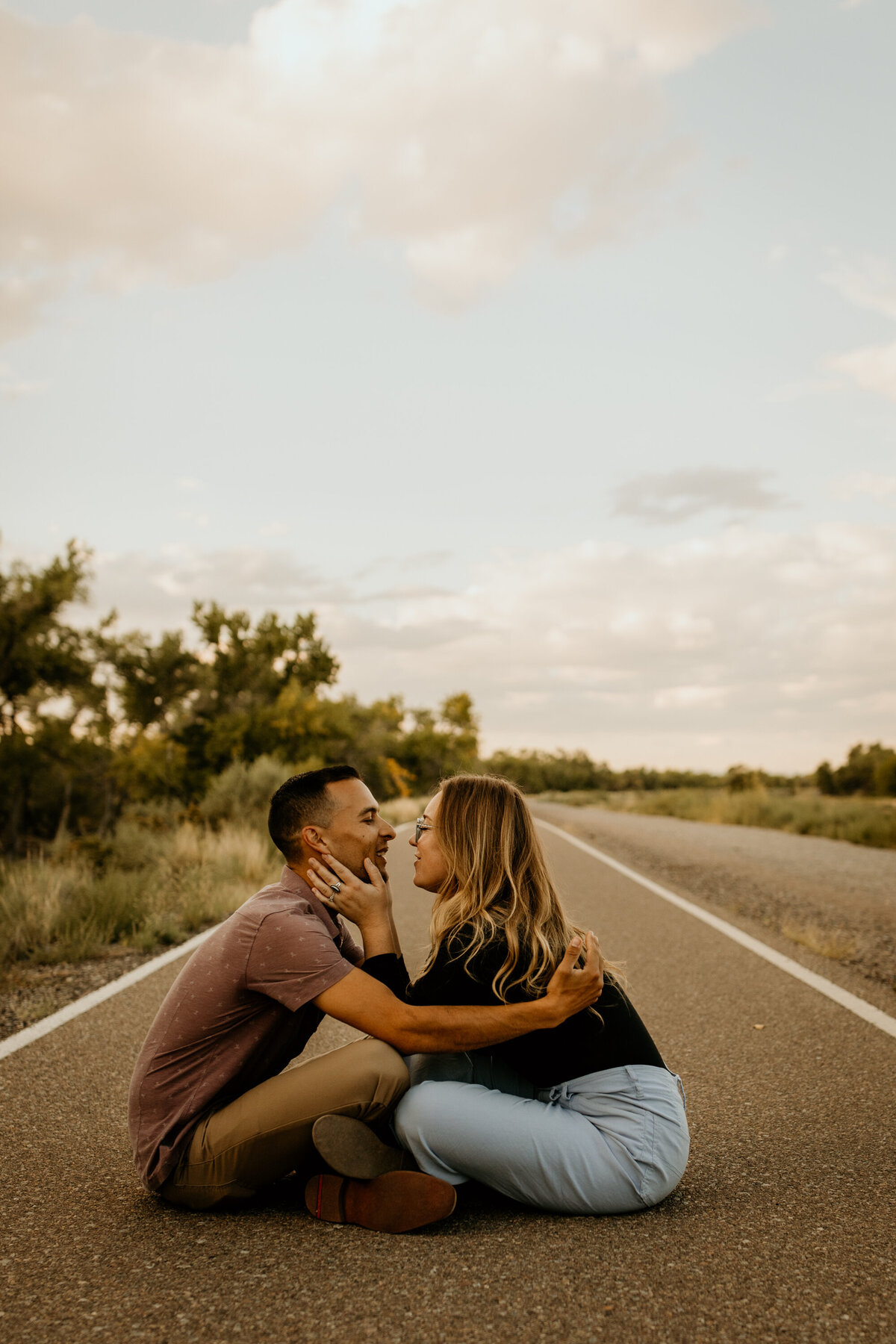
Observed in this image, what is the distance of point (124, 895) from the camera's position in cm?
1029

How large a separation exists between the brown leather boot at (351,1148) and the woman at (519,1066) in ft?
0.36

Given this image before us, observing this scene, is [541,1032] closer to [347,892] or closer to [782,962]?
[347,892]

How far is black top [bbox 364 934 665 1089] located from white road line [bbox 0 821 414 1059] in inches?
46.5

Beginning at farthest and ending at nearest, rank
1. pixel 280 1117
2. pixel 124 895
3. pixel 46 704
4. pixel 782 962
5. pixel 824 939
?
pixel 46 704
pixel 124 895
pixel 824 939
pixel 782 962
pixel 280 1117

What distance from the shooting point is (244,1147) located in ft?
11.8

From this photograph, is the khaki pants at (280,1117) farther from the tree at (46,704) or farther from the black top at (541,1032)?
the tree at (46,704)

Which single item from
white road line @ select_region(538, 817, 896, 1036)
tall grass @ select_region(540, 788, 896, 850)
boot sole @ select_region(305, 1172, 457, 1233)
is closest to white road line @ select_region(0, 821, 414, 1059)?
boot sole @ select_region(305, 1172, 457, 1233)

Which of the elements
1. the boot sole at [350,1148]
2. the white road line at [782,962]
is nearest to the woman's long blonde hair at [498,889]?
the boot sole at [350,1148]

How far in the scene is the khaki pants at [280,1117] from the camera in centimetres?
357

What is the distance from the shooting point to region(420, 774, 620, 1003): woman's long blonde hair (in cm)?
362

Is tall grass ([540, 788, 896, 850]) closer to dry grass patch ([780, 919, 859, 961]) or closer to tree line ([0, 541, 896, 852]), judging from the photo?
tree line ([0, 541, 896, 852])

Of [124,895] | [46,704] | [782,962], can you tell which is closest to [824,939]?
[782,962]

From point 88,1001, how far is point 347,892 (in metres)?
3.90

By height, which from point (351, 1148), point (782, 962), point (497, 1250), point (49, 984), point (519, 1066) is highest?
point (519, 1066)
